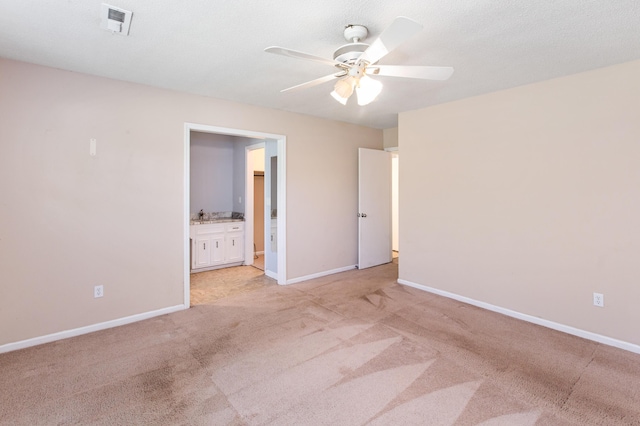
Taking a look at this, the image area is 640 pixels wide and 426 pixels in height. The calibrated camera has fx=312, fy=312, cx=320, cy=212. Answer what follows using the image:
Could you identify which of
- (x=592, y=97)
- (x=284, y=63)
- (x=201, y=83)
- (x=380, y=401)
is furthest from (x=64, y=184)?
(x=592, y=97)

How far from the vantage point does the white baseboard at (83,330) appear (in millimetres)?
2555

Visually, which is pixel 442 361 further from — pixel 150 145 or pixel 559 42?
pixel 150 145

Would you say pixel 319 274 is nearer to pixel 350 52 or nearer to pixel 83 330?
pixel 83 330

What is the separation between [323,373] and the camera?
2.21 meters

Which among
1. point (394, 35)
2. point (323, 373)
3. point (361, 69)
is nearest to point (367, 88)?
point (361, 69)

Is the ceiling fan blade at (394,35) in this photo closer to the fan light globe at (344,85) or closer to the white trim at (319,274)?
the fan light globe at (344,85)

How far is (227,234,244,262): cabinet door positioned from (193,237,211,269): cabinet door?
0.34 m

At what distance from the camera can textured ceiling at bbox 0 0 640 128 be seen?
71.7 inches

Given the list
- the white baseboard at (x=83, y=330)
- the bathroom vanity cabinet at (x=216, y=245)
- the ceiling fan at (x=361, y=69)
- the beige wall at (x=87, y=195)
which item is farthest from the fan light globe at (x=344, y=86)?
the bathroom vanity cabinet at (x=216, y=245)

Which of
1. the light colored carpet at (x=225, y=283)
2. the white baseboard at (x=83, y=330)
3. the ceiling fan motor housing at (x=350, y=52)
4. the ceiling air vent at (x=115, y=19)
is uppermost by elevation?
the ceiling air vent at (x=115, y=19)

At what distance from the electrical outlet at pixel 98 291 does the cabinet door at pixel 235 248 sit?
236cm

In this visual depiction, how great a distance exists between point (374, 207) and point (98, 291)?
12.6 feet

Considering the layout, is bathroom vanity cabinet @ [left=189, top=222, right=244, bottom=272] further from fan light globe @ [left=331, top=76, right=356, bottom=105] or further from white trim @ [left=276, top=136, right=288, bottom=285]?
fan light globe @ [left=331, top=76, right=356, bottom=105]

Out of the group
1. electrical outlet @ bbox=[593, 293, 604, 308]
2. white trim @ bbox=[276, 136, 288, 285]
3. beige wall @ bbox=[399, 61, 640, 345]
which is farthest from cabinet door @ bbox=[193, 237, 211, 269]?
electrical outlet @ bbox=[593, 293, 604, 308]
